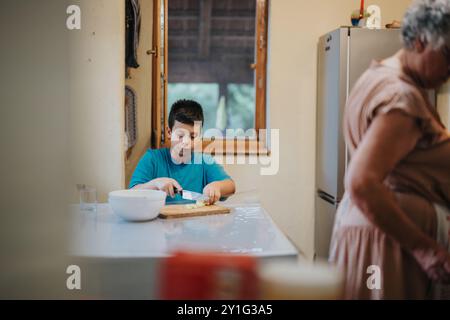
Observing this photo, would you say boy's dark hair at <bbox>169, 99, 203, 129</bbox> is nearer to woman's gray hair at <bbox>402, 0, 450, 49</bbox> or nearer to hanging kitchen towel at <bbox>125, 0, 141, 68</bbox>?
hanging kitchen towel at <bbox>125, 0, 141, 68</bbox>

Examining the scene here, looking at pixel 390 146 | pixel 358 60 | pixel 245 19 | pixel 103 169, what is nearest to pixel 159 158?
pixel 103 169

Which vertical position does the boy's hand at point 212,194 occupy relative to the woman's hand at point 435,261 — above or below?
below

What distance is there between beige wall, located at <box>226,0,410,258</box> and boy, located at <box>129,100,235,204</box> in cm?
71

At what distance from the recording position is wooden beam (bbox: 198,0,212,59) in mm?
5203

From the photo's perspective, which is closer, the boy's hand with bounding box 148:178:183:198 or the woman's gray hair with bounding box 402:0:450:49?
the woman's gray hair with bounding box 402:0:450:49

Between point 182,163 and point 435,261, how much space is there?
4.16 feet

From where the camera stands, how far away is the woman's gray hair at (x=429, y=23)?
2.72 feet

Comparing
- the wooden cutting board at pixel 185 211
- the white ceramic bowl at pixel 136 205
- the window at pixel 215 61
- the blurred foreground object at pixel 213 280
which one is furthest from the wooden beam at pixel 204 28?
the blurred foreground object at pixel 213 280

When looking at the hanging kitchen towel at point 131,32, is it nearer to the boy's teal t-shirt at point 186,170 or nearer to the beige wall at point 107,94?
the beige wall at point 107,94

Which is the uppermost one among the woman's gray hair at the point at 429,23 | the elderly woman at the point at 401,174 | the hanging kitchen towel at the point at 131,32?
the hanging kitchen towel at the point at 131,32

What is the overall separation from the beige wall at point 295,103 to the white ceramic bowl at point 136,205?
4.41ft

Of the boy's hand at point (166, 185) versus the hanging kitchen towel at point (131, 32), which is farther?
the hanging kitchen towel at point (131, 32)

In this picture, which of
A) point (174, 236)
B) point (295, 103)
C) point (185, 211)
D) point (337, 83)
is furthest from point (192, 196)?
point (295, 103)

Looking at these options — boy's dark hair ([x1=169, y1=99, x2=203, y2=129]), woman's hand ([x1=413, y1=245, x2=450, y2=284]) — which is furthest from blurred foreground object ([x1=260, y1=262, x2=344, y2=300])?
boy's dark hair ([x1=169, y1=99, x2=203, y2=129])
